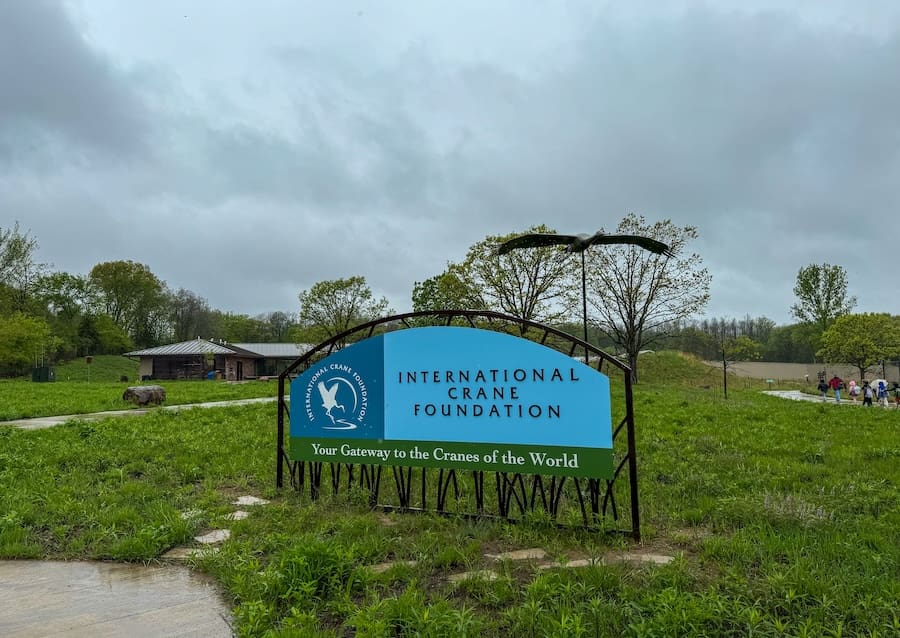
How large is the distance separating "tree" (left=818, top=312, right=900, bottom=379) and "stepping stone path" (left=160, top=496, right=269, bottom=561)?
130 feet

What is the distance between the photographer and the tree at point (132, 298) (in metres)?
50.2

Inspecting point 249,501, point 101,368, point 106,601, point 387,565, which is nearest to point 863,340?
point 249,501

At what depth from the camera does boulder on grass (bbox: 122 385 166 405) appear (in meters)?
14.2

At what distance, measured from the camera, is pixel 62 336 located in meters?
42.7

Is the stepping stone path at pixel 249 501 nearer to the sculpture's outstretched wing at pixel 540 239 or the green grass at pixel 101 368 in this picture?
the sculpture's outstretched wing at pixel 540 239

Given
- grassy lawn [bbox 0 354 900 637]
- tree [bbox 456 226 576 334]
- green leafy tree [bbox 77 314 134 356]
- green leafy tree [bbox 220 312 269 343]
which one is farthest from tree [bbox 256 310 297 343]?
grassy lawn [bbox 0 354 900 637]

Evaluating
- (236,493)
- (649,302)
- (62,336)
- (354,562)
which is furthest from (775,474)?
(62,336)

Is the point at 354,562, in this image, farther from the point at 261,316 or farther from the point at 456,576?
the point at 261,316

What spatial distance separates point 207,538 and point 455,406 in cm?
200

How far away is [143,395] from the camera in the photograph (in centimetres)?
1425

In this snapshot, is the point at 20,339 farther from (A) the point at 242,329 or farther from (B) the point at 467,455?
(B) the point at 467,455

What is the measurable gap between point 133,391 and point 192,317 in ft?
154

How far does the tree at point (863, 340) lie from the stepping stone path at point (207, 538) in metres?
39.6

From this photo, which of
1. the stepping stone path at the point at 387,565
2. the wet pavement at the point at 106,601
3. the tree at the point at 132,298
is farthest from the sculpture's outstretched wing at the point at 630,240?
the tree at the point at 132,298
